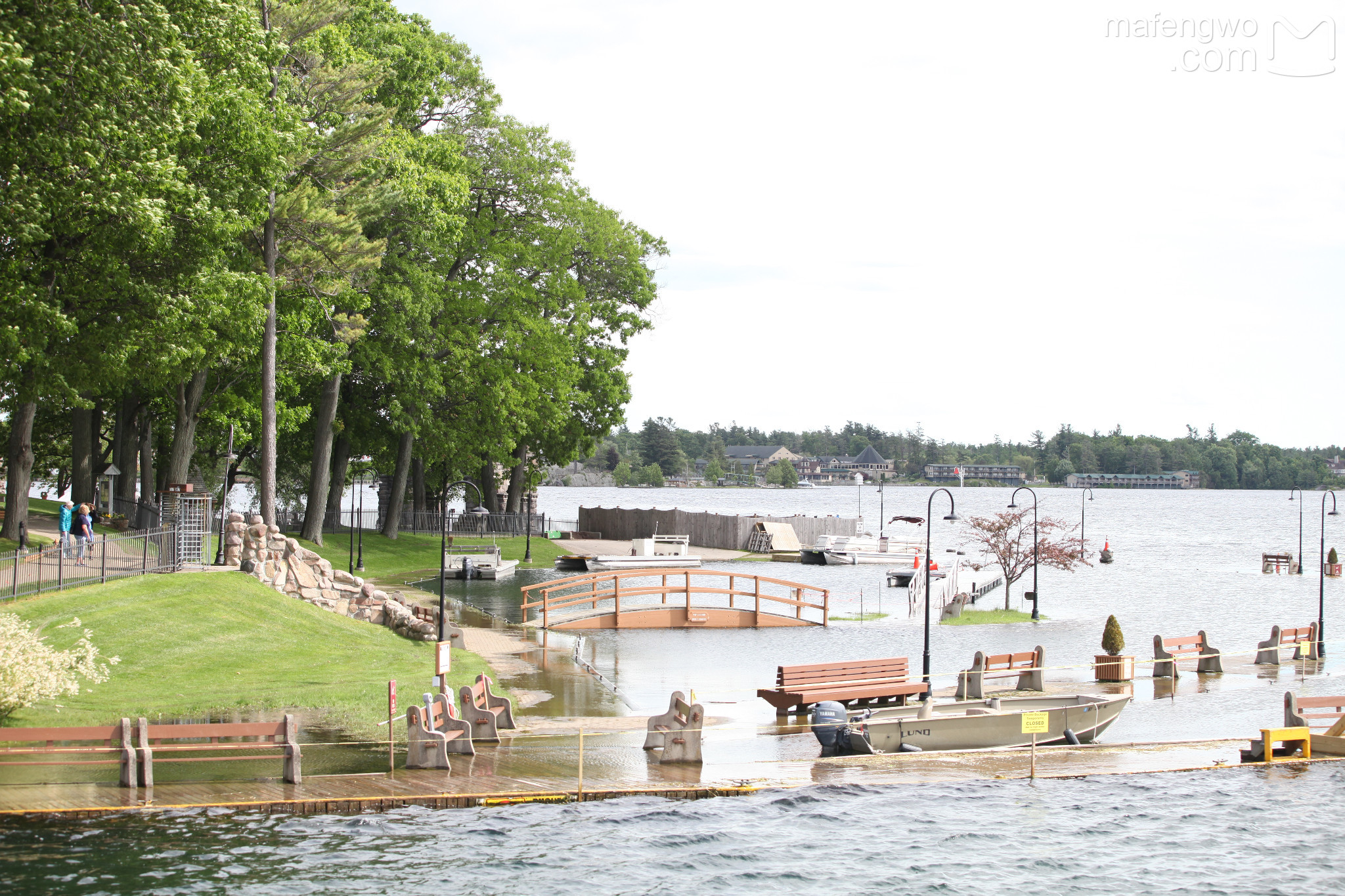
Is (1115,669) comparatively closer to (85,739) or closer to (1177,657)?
(1177,657)

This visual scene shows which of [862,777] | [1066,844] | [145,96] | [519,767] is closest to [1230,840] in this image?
[1066,844]

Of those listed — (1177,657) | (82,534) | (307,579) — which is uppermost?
(82,534)

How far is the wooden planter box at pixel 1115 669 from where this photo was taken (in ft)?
99.6

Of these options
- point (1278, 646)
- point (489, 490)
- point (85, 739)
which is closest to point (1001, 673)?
point (1278, 646)

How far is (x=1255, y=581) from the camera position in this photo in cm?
7069

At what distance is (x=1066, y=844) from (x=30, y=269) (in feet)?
89.3

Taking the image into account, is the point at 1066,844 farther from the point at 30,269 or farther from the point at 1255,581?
the point at 1255,581

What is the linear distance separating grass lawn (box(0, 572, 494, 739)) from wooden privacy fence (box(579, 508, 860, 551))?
49602 mm

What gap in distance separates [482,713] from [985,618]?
104 ft

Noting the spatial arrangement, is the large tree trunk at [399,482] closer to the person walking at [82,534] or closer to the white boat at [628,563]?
the white boat at [628,563]

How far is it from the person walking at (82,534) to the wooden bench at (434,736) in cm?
1312

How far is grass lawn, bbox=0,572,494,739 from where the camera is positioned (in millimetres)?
21125

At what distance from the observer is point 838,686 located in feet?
82.8

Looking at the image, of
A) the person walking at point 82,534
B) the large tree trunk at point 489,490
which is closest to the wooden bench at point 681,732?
the person walking at point 82,534
